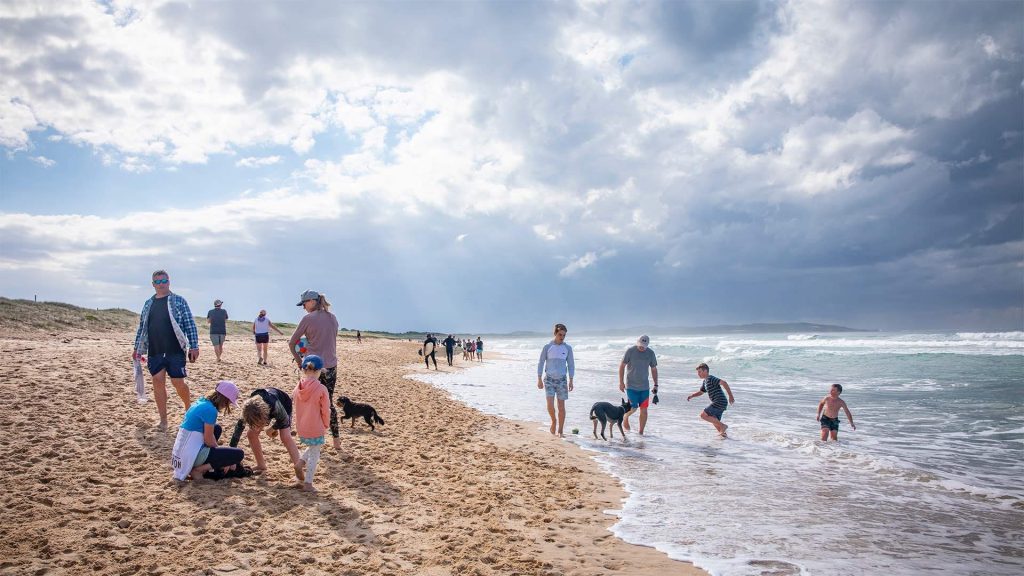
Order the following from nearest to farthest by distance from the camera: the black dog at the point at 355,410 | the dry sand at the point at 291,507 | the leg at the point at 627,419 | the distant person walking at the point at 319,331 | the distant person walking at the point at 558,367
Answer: the dry sand at the point at 291,507, the distant person walking at the point at 319,331, the black dog at the point at 355,410, the distant person walking at the point at 558,367, the leg at the point at 627,419

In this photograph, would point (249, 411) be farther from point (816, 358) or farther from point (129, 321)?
point (816, 358)

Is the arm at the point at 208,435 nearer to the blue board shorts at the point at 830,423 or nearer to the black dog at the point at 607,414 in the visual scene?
the black dog at the point at 607,414

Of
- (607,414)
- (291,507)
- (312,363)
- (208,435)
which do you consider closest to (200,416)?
→ (208,435)

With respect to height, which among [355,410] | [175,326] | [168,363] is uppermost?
[175,326]

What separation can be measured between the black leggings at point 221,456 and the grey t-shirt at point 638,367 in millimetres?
6733

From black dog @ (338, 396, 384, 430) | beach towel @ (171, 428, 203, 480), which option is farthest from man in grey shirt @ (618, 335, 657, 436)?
beach towel @ (171, 428, 203, 480)

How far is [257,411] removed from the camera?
568 centimetres

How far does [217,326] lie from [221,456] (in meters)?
11.9

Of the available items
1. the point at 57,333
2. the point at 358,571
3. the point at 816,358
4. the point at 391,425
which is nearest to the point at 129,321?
the point at 57,333

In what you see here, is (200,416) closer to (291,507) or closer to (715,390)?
(291,507)

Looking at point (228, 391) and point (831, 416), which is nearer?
point (228, 391)

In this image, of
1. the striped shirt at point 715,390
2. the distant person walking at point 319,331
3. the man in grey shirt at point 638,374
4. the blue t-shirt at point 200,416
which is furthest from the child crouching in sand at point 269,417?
the striped shirt at point 715,390

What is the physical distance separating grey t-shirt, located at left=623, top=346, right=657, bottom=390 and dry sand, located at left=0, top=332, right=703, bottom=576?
6.51 ft

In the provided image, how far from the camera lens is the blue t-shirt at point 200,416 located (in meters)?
5.63
